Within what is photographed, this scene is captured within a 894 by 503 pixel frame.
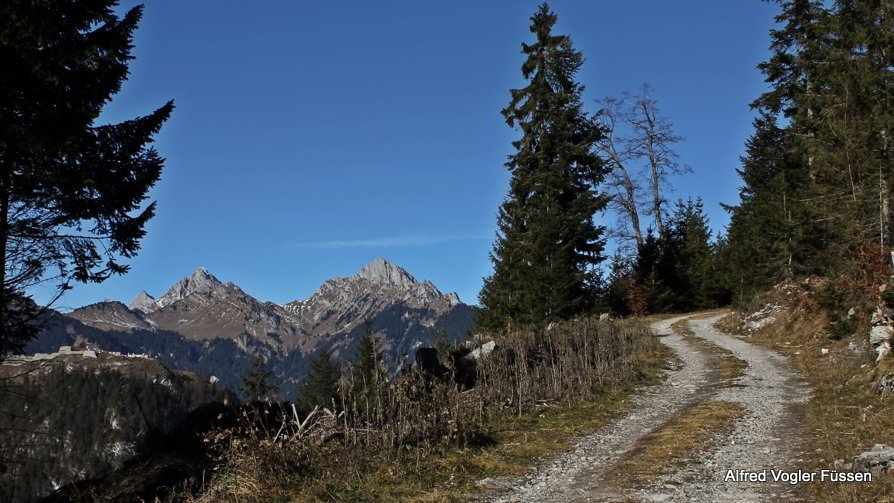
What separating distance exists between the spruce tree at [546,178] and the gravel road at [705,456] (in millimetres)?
13828

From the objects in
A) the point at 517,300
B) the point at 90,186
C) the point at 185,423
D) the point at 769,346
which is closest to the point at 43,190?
the point at 90,186

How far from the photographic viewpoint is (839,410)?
1206cm

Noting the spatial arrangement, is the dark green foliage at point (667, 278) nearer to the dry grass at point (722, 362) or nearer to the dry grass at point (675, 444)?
the dry grass at point (722, 362)

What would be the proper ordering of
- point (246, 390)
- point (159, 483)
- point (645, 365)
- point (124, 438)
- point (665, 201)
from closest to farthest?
point (159, 483)
point (645, 365)
point (665, 201)
point (246, 390)
point (124, 438)

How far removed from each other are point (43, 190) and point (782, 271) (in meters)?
36.2

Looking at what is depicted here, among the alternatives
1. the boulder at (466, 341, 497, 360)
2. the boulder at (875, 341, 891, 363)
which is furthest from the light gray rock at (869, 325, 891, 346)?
the boulder at (466, 341, 497, 360)

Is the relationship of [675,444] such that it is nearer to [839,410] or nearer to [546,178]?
[839,410]

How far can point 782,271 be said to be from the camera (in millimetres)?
34406

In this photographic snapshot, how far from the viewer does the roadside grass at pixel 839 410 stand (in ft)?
23.3

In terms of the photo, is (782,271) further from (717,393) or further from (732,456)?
(732,456)

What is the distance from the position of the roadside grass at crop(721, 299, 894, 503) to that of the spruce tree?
37.4 ft

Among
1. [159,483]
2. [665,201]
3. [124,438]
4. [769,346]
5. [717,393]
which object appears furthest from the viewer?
[124,438]

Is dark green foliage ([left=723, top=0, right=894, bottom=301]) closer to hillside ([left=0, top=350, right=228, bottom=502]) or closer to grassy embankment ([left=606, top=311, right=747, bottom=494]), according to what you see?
grassy embankment ([left=606, top=311, right=747, bottom=494])

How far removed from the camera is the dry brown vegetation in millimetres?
8352
